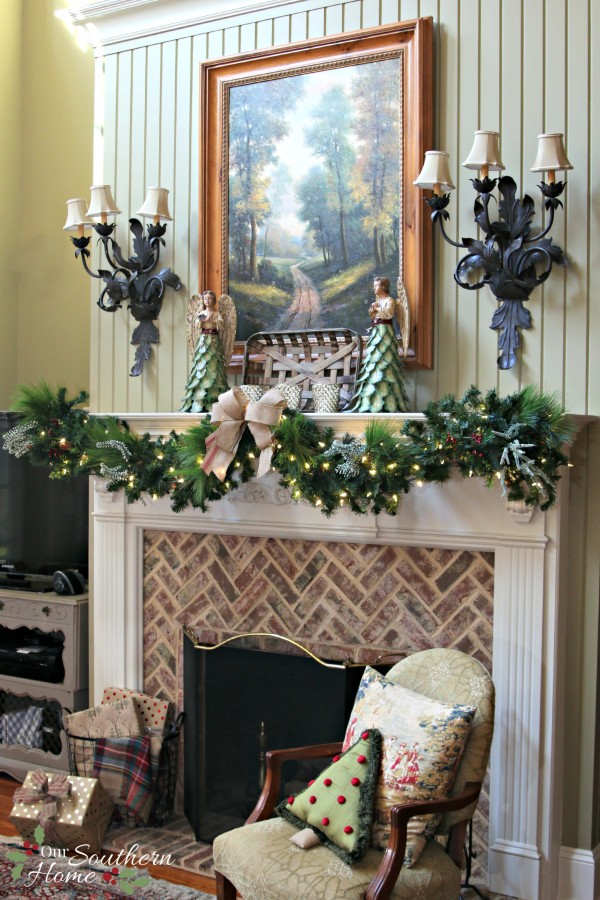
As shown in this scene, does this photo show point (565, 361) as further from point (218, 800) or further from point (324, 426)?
point (218, 800)

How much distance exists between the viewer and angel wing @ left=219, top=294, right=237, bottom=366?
11.5 feet

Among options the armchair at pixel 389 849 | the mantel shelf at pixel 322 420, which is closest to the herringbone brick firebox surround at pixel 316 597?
the armchair at pixel 389 849

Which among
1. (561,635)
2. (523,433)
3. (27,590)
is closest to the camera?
(523,433)

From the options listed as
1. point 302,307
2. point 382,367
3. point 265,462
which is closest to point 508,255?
Result: point 382,367

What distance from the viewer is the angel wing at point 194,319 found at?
3553mm

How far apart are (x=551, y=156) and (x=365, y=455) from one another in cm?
105

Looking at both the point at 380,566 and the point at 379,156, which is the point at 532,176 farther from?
the point at 380,566

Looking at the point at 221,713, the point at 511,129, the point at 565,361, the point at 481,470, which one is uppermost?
the point at 511,129

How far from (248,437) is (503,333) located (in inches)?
34.9

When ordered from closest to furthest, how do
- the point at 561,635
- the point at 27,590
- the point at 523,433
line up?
the point at 523,433 < the point at 561,635 < the point at 27,590

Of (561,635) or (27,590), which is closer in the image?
(561,635)

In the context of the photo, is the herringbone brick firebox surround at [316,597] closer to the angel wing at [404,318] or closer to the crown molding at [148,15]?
the angel wing at [404,318]

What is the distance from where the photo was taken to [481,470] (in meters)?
2.81

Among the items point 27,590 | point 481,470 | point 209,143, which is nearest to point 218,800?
point 27,590
